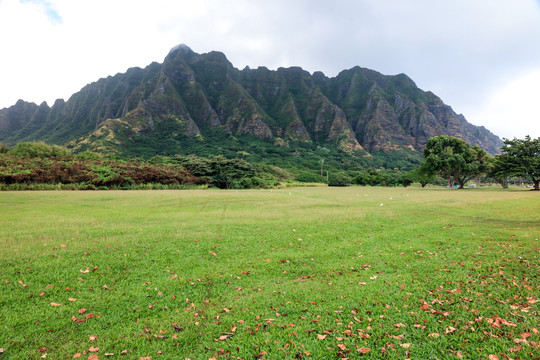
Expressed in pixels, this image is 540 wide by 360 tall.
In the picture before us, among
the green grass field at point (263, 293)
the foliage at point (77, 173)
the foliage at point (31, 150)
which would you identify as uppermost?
the foliage at point (31, 150)

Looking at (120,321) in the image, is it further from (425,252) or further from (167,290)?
(425,252)

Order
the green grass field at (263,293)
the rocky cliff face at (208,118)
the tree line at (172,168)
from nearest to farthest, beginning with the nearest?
1. the green grass field at (263,293)
2. the tree line at (172,168)
3. the rocky cliff face at (208,118)

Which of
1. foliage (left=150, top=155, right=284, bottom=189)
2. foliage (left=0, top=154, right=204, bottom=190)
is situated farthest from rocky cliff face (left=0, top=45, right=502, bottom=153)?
foliage (left=0, top=154, right=204, bottom=190)

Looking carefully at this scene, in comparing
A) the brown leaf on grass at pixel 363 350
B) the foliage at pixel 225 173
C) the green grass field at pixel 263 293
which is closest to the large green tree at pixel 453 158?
the foliage at pixel 225 173

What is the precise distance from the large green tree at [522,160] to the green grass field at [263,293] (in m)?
40.4

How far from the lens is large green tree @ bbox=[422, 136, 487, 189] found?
42.7m

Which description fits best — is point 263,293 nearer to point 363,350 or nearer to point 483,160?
point 363,350

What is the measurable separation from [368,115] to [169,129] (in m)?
152

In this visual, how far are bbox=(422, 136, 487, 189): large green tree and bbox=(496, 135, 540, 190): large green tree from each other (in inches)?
146

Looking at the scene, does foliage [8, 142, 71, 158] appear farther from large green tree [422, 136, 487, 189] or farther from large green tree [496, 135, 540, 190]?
large green tree [496, 135, 540, 190]

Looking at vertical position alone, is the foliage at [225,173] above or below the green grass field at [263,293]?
above

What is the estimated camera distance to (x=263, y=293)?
5.49m

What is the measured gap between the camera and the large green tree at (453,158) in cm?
4269

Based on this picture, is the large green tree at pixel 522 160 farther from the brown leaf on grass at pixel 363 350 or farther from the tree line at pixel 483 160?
the brown leaf on grass at pixel 363 350
